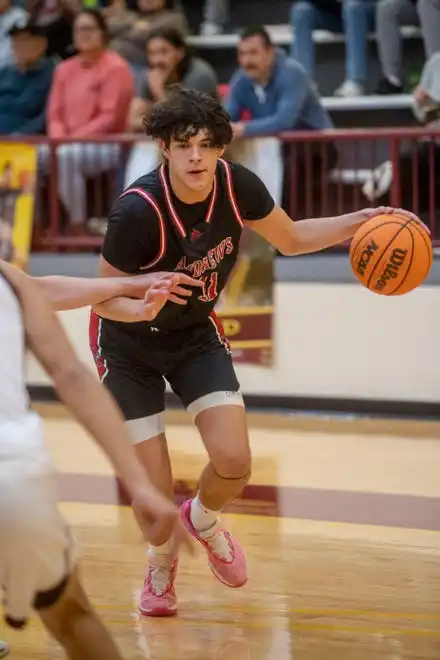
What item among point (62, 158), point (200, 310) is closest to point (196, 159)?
point (200, 310)

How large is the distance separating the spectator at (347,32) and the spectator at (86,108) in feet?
6.48

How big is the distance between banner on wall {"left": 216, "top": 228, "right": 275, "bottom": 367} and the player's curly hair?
4453 millimetres

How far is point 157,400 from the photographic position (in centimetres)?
Result: 454

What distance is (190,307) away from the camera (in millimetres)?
4469

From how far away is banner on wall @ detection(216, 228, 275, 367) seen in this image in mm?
8750

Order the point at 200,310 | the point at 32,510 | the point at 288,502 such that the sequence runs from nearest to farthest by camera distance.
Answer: the point at 32,510 < the point at 200,310 < the point at 288,502

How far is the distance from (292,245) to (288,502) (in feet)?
6.34

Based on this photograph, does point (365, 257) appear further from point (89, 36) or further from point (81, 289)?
point (89, 36)

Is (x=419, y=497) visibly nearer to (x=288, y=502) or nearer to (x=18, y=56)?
(x=288, y=502)

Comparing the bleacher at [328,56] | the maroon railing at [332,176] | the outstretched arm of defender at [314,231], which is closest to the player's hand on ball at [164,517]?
the outstretched arm of defender at [314,231]

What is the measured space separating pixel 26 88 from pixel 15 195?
138 centimetres

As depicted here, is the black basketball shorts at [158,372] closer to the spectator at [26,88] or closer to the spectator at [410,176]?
the spectator at [410,176]

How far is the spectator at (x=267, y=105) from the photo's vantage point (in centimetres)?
879

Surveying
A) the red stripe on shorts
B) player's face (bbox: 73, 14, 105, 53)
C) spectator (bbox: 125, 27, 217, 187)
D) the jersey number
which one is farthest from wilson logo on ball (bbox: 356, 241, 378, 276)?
player's face (bbox: 73, 14, 105, 53)
